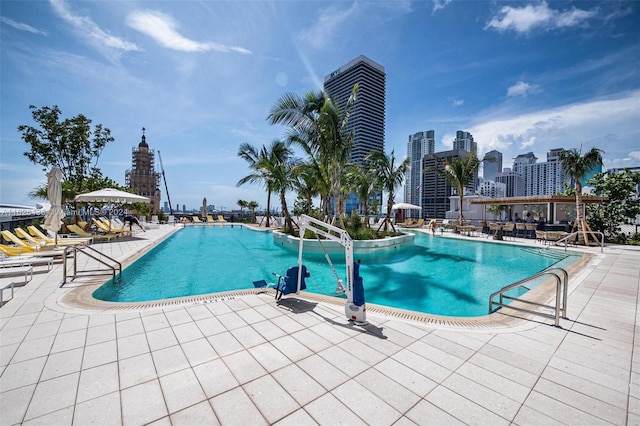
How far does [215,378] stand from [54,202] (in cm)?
1011

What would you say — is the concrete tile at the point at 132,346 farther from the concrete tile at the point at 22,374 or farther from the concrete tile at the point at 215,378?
the concrete tile at the point at 215,378

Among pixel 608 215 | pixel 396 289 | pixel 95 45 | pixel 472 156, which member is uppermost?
pixel 95 45

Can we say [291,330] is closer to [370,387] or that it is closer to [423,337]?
[370,387]

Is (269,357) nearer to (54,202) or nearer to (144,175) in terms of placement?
(54,202)

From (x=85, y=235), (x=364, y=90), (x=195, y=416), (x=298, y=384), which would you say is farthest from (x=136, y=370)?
(x=364, y=90)

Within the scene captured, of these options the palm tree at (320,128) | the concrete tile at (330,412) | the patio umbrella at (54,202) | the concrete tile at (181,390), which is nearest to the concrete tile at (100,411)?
the concrete tile at (181,390)

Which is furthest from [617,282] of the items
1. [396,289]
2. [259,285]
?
[259,285]

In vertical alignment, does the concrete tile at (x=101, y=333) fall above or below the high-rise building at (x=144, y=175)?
below

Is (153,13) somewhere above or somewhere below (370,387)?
above

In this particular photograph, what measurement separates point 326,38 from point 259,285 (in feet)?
32.1

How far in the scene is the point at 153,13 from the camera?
652 cm

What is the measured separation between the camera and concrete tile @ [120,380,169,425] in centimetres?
203

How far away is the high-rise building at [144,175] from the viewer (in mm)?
75062

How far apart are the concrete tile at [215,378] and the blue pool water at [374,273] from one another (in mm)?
3618
